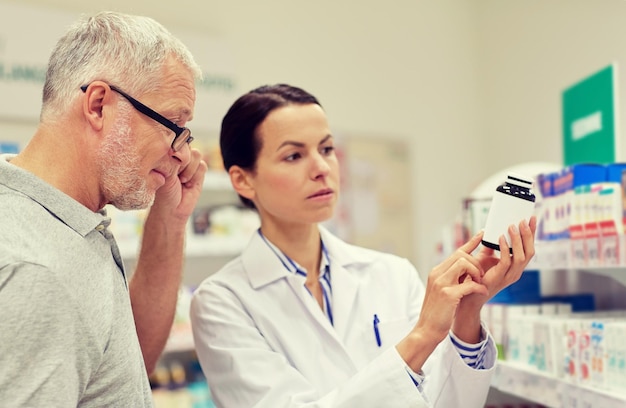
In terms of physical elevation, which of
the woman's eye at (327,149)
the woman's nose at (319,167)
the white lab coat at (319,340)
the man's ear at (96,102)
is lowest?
the white lab coat at (319,340)

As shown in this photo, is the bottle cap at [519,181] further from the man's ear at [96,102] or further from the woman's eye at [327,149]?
the man's ear at [96,102]

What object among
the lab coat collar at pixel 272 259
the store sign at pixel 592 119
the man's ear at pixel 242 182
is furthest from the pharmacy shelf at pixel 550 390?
the man's ear at pixel 242 182

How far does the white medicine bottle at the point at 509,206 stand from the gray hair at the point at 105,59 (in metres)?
A: 0.90

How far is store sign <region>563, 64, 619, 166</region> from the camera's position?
2.65m

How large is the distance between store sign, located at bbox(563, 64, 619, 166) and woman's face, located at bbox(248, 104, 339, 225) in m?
1.20

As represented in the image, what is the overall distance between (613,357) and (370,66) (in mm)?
4227

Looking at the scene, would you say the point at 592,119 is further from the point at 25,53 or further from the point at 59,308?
the point at 25,53

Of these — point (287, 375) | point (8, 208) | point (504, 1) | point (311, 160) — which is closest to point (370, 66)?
point (504, 1)

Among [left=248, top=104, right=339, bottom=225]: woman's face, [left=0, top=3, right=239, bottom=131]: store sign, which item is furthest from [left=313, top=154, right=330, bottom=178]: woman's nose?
[left=0, top=3, right=239, bottom=131]: store sign

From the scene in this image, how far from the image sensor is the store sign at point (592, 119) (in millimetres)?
2646

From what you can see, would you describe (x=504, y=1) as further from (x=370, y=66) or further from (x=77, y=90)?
(x=77, y=90)

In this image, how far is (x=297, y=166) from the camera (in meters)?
2.12

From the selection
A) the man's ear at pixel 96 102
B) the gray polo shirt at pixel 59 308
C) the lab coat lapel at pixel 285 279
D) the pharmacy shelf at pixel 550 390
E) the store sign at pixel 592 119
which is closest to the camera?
the gray polo shirt at pixel 59 308

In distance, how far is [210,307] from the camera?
6.78 ft
